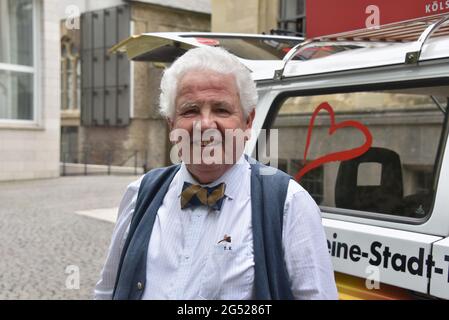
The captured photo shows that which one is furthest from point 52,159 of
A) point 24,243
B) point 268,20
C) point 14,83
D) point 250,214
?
→ point 250,214

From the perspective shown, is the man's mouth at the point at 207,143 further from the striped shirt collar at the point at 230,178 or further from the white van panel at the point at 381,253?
the white van panel at the point at 381,253

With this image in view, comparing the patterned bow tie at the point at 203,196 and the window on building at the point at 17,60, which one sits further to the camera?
the window on building at the point at 17,60

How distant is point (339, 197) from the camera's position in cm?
289

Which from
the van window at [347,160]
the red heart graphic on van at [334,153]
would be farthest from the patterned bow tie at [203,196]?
the red heart graphic on van at [334,153]

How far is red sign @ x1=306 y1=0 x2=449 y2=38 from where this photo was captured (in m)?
3.04

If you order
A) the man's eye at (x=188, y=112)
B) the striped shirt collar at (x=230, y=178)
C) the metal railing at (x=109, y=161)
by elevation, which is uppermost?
the man's eye at (x=188, y=112)

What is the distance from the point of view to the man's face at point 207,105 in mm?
1670

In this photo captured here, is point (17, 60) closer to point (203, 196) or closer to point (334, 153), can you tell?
point (334, 153)

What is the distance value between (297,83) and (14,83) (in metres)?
14.9

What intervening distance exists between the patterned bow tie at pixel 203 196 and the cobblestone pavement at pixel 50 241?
375 cm

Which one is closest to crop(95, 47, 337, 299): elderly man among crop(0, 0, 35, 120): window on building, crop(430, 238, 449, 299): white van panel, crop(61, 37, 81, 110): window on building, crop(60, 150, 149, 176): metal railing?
crop(430, 238, 449, 299): white van panel

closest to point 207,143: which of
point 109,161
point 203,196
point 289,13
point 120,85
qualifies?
point 203,196

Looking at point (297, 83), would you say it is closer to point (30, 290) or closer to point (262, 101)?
point (262, 101)

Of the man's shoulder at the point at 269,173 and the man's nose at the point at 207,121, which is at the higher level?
the man's nose at the point at 207,121
